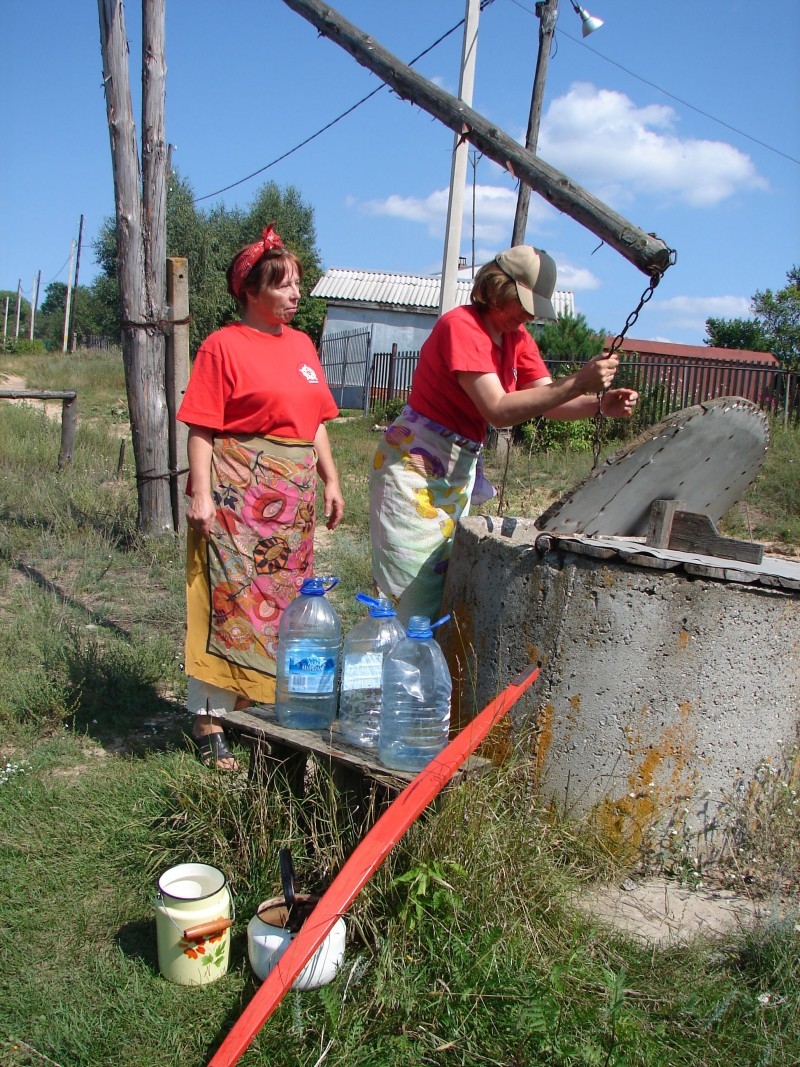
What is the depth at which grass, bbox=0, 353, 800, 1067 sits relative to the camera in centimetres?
202

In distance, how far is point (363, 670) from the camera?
2730mm

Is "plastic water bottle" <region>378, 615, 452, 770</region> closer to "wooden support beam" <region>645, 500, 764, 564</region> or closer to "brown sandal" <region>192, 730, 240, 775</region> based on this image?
"brown sandal" <region>192, 730, 240, 775</region>

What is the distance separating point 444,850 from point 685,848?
3.01ft

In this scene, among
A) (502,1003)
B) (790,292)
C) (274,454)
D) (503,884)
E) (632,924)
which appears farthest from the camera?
(790,292)

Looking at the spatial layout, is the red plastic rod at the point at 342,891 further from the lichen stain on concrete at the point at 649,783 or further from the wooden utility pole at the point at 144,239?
the wooden utility pole at the point at 144,239

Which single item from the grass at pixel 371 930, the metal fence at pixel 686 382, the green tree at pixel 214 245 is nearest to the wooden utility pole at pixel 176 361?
the grass at pixel 371 930

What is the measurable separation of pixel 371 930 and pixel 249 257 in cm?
220

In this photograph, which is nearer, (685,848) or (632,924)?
(632,924)

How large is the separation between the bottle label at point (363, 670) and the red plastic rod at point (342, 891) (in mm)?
402

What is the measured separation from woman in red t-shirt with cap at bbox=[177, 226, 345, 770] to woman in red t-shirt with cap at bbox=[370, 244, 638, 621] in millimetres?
336

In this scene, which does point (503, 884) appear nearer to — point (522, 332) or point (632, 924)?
point (632, 924)

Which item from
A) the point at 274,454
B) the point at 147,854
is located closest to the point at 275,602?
Result: the point at 274,454

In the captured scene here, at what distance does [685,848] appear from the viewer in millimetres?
2832

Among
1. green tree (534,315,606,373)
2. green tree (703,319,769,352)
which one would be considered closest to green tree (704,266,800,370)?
green tree (703,319,769,352)
